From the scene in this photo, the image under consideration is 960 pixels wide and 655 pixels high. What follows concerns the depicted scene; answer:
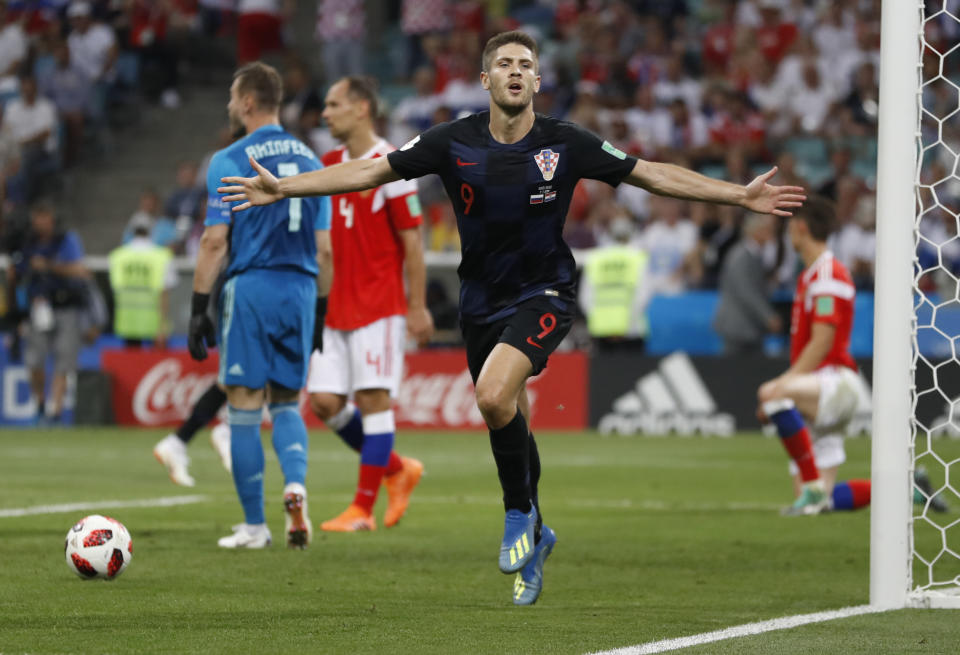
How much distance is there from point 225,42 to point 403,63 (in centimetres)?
357

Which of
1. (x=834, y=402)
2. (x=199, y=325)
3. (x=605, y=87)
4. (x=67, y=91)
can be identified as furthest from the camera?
(x=67, y=91)

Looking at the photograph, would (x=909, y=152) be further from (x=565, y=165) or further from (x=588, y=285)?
(x=588, y=285)

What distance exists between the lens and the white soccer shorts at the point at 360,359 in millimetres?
8891

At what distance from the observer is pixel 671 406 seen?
56.4 feet

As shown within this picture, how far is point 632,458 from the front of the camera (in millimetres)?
14273

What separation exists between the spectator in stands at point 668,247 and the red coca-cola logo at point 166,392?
5.21 meters

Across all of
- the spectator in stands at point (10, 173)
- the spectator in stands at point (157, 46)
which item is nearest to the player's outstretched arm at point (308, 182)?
the spectator in stands at point (10, 173)

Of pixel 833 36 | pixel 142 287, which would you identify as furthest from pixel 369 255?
pixel 833 36

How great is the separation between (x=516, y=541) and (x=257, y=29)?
19143mm

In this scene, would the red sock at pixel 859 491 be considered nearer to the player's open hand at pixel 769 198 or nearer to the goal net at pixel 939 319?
the goal net at pixel 939 319

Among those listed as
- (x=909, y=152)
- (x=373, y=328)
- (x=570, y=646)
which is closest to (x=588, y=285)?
(x=373, y=328)

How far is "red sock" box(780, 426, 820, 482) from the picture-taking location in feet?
32.2

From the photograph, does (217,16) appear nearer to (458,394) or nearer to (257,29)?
(257,29)

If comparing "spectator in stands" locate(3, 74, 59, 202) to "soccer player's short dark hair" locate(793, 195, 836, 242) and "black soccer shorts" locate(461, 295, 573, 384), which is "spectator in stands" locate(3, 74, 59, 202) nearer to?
"soccer player's short dark hair" locate(793, 195, 836, 242)
